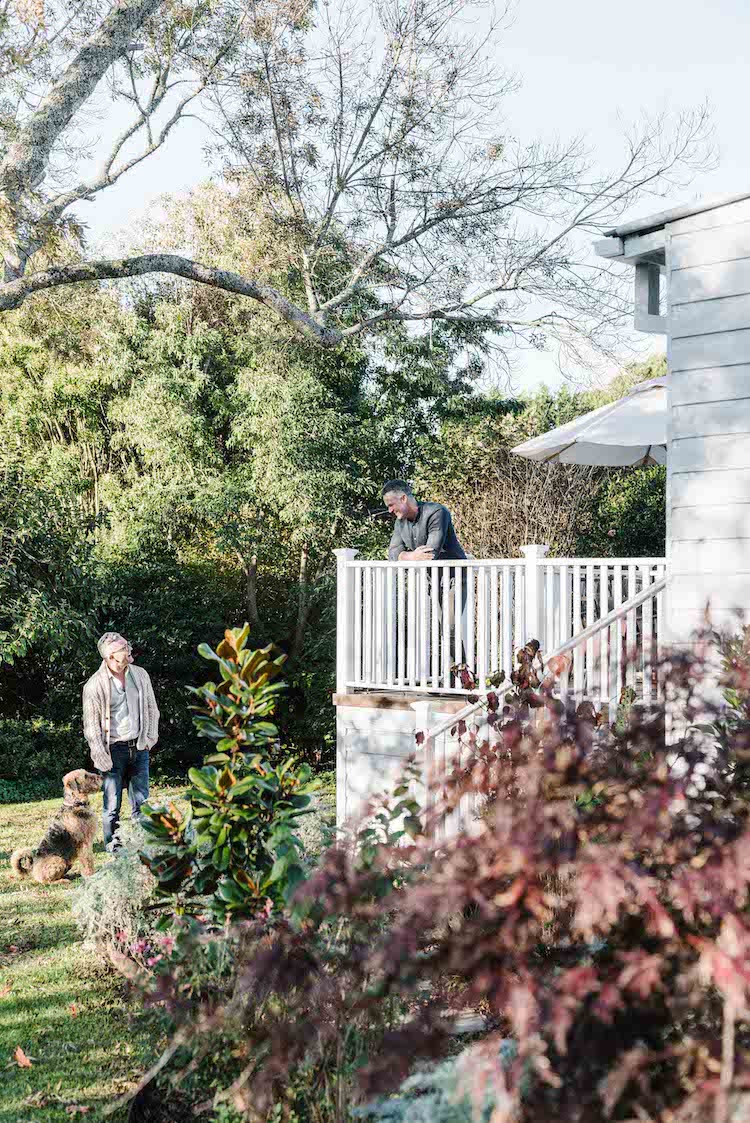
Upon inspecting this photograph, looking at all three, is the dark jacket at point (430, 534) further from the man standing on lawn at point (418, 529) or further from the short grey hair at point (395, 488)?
the short grey hair at point (395, 488)

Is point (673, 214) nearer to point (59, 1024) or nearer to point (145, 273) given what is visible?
point (59, 1024)

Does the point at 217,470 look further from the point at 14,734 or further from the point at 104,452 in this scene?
the point at 14,734

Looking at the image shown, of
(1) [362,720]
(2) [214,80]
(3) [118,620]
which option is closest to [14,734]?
(3) [118,620]

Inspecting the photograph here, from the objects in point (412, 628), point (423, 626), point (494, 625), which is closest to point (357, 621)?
point (412, 628)

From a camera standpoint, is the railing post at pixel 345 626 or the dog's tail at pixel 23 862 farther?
the railing post at pixel 345 626

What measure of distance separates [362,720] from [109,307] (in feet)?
31.0

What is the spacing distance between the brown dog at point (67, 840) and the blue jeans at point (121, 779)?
4.8 inches

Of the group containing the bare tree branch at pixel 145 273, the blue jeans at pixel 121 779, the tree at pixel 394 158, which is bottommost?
the blue jeans at pixel 121 779

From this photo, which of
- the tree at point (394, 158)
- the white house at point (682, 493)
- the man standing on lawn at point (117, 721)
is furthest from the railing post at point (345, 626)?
the tree at point (394, 158)

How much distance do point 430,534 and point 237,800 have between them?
5387 mm

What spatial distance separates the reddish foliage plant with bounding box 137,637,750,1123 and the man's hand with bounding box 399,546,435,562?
589 centimetres

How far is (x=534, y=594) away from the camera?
25.6 feet

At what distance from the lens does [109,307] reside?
16031mm

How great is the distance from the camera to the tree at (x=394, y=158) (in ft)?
40.1
